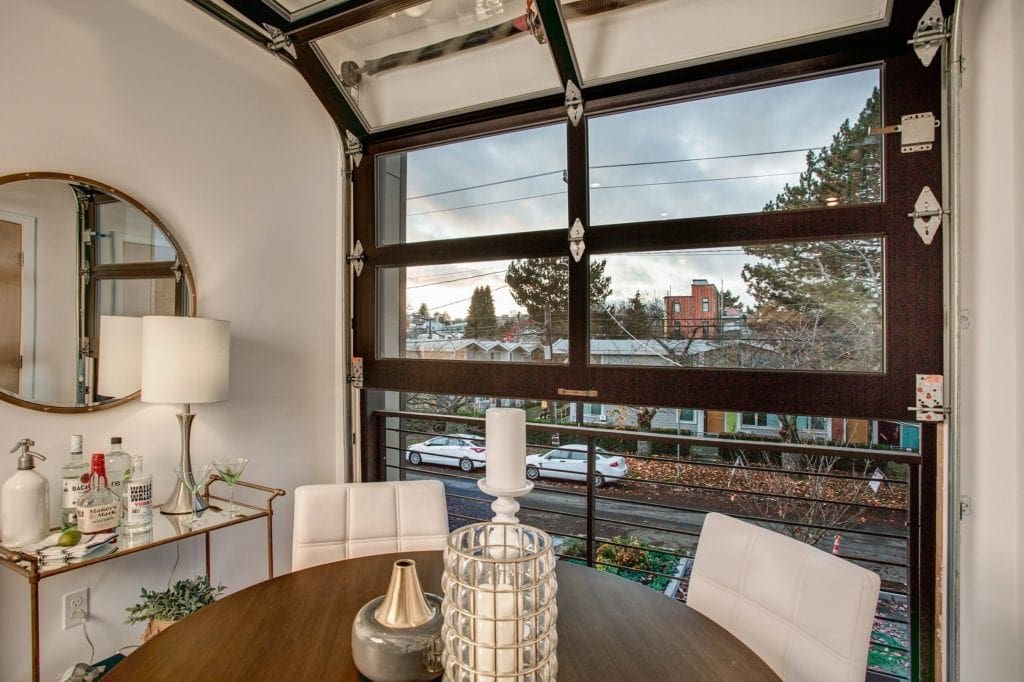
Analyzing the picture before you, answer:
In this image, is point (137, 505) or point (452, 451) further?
point (452, 451)

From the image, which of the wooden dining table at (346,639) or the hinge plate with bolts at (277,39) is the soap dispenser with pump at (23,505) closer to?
the wooden dining table at (346,639)

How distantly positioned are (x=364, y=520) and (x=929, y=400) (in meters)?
1.97

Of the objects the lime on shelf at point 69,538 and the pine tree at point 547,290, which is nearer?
the lime on shelf at point 69,538

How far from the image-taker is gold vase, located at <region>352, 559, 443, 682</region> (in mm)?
876

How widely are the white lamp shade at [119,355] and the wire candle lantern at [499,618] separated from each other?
68.6 inches

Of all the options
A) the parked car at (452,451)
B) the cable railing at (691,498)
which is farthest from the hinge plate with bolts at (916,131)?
the parked car at (452,451)

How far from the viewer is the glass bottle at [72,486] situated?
65.9 inches

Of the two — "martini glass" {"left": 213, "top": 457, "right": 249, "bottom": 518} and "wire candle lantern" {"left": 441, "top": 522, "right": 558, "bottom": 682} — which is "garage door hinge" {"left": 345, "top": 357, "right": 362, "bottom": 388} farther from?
"wire candle lantern" {"left": 441, "top": 522, "right": 558, "bottom": 682}

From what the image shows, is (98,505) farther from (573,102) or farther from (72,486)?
(573,102)

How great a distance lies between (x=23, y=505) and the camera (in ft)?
5.03

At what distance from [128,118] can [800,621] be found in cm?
276

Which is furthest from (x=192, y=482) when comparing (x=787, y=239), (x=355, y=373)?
(x=787, y=239)

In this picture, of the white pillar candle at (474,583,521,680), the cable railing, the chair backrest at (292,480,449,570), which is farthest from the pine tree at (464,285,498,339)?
the white pillar candle at (474,583,521,680)

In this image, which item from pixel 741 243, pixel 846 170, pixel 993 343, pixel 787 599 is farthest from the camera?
pixel 741 243
